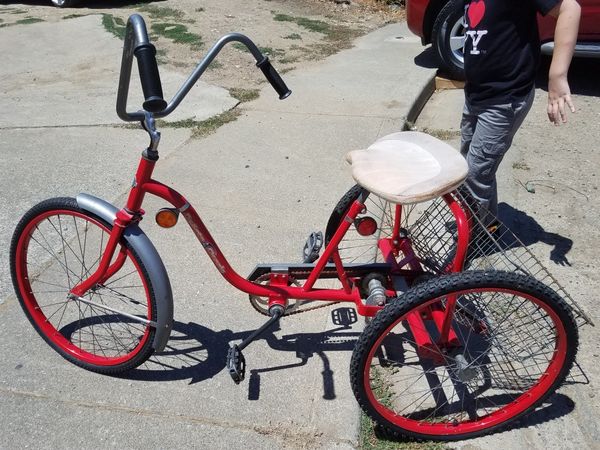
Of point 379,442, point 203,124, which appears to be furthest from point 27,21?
point 379,442

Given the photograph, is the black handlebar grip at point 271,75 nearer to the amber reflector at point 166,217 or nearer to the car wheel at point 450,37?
the amber reflector at point 166,217

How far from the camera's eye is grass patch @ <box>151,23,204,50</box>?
7.27 meters

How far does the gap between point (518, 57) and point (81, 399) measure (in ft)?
8.00

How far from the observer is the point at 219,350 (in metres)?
2.75

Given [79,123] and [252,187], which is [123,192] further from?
[79,123]

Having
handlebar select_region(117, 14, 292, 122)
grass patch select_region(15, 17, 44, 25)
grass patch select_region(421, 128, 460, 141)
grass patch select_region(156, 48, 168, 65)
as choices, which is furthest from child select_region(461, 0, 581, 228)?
grass patch select_region(15, 17, 44, 25)

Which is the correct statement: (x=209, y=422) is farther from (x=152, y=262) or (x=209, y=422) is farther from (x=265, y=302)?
(x=152, y=262)

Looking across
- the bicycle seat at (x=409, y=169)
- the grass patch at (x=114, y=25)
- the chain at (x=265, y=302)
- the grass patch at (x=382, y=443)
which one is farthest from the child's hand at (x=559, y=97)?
the grass patch at (x=114, y=25)

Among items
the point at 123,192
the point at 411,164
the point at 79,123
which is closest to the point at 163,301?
the point at 411,164

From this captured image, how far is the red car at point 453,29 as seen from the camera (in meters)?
5.56

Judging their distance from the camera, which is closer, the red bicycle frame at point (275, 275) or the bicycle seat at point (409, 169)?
the bicycle seat at point (409, 169)

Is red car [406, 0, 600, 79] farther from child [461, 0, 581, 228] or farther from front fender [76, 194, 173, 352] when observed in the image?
front fender [76, 194, 173, 352]

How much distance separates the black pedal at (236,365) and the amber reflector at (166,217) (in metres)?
0.58

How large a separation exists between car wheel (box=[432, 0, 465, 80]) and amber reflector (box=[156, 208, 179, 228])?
171 inches
